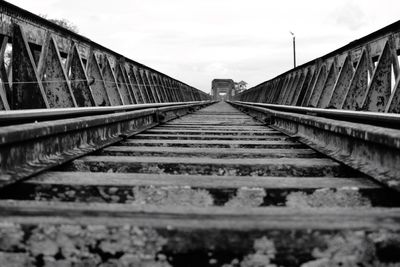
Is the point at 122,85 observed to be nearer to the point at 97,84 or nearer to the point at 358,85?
the point at 97,84

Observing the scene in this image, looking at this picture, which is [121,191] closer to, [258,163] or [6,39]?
[258,163]

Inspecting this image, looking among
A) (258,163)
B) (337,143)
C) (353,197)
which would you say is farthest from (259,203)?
(337,143)

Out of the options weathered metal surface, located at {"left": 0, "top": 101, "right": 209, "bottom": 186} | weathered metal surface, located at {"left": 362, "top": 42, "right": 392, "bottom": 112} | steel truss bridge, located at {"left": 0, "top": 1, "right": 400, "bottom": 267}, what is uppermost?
weathered metal surface, located at {"left": 362, "top": 42, "right": 392, "bottom": 112}

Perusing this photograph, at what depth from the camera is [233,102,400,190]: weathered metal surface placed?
64.6 inches

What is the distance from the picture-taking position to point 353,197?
4.93ft

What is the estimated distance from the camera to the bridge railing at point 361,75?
4176mm

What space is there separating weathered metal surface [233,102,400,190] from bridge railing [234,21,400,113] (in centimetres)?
127

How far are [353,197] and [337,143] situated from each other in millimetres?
1110

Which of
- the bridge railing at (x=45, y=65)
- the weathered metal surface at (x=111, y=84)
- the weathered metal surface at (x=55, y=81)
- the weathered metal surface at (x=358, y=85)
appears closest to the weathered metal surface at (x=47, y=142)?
the bridge railing at (x=45, y=65)

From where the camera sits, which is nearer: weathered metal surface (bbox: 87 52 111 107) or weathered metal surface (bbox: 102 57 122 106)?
weathered metal surface (bbox: 87 52 111 107)

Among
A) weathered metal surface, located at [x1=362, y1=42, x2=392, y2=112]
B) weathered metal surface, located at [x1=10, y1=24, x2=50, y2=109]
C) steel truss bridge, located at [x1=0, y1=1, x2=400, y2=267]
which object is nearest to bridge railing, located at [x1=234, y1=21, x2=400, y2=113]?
weathered metal surface, located at [x1=362, y1=42, x2=392, y2=112]

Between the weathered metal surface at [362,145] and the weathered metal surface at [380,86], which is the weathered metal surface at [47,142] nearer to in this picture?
the weathered metal surface at [362,145]

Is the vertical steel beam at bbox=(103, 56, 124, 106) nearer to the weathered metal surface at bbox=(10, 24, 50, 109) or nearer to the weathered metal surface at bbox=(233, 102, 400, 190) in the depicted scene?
the weathered metal surface at bbox=(10, 24, 50, 109)

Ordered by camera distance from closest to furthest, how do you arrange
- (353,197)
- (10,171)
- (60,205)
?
(60,205)
(353,197)
(10,171)
